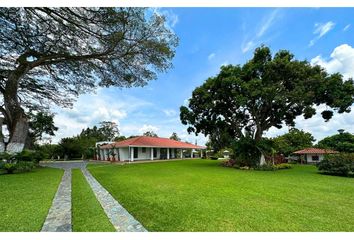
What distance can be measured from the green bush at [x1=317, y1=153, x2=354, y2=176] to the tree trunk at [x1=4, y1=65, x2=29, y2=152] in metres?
20.3

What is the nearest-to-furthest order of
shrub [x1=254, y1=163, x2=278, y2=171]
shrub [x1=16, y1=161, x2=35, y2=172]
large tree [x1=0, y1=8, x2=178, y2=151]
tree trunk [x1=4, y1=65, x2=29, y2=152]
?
large tree [x1=0, y1=8, x2=178, y2=151]
shrub [x1=16, y1=161, x2=35, y2=172]
tree trunk [x1=4, y1=65, x2=29, y2=152]
shrub [x1=254, y1=163, x2=278, y2=171]

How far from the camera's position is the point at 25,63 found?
14.8 m

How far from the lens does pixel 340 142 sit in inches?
1147

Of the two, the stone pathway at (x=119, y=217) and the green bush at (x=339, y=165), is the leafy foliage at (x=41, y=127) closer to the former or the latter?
the stone pathway at (x=119, y=217)

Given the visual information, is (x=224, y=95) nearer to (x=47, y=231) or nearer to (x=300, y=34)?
(x=300, y=34)

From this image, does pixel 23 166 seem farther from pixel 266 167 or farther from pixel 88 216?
pixel 266 167

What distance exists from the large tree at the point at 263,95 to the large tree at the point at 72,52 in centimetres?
728

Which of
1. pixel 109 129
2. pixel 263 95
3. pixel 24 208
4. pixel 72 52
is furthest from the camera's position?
pixel 109 129

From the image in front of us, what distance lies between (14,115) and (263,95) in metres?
17.3

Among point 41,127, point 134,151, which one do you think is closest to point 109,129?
point 41,127

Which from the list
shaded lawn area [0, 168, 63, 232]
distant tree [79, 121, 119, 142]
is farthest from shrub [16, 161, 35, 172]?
distant tree [79, 121, 119, 142]

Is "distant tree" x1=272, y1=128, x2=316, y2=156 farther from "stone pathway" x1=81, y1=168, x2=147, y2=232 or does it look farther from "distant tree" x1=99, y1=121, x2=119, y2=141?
"distant tree" x1=99, y1=121, x2=119, y2=141

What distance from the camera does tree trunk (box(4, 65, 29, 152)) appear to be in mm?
15422
